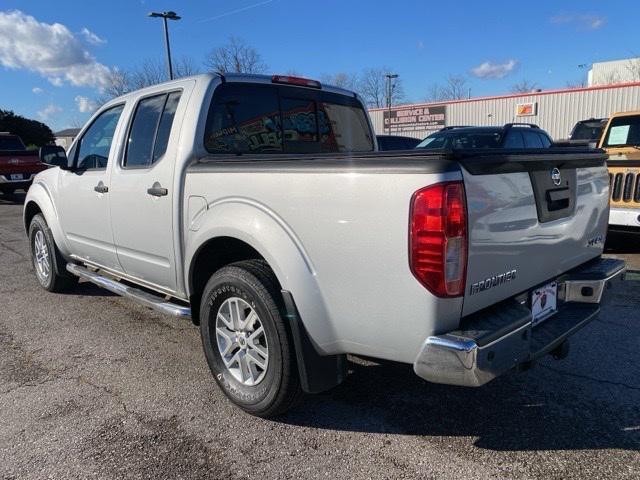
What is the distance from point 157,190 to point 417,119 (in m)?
36.4

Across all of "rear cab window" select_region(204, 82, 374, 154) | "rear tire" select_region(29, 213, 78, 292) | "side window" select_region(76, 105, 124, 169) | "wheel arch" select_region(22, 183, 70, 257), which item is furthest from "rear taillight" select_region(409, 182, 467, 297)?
"rear tire" select_region(29, 213, 78, 292)

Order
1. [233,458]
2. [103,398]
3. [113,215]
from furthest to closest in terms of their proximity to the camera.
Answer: [113,215] < [103,398] < [233,458]

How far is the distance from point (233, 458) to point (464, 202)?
1719 millimetres

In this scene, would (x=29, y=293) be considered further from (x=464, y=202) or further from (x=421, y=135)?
(x=421, y=135)

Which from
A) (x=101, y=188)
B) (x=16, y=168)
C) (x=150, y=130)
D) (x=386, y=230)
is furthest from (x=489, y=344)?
(x=16, y=168)

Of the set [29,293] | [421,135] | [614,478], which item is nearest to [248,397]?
[614,478]

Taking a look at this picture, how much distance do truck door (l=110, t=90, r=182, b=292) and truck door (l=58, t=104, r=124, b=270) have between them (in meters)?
0.18

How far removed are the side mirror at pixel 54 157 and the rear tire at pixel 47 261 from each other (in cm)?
91

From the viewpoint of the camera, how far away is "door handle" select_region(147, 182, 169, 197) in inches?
137

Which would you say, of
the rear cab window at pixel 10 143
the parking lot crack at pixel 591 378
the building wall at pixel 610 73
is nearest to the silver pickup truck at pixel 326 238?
the parking lot crack at pixel 591 378

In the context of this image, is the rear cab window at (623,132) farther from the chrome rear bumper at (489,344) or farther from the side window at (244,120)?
the side window at (244,120)

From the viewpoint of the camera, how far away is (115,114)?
4.43 meters

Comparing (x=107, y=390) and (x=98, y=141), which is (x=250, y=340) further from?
(x=98, y=141)

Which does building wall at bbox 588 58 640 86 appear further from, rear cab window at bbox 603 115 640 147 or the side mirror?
the side mirror
